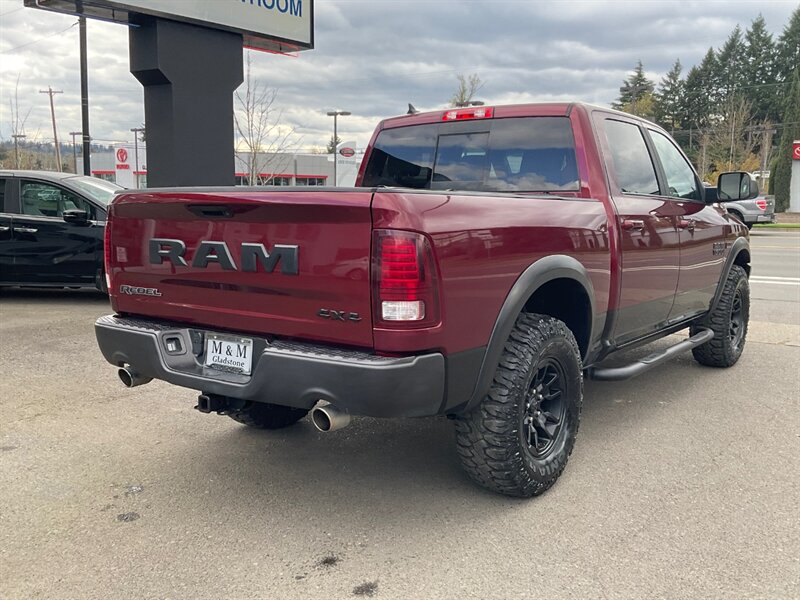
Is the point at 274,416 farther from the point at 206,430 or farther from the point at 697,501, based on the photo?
the point at 697,501

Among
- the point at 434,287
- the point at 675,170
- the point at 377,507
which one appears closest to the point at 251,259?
the point at 434,287

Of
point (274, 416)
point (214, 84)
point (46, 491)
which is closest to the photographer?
point (46, 491)

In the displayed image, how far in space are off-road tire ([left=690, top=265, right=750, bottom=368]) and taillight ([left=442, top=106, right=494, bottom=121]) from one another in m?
2.54

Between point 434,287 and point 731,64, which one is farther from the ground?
point 731,64

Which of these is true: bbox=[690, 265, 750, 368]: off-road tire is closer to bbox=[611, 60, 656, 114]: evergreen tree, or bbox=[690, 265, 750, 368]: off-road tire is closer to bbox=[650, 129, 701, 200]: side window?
bbox=[650, 129, 701, 200]: side window

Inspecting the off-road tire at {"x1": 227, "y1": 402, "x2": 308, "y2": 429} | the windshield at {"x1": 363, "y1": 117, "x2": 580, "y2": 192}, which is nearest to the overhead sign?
the windshield at {"x1": 363, "y1": 117, "x2": 580, "y2": 192}

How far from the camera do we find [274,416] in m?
4.18

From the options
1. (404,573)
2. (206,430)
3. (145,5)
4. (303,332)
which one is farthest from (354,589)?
(145,5)

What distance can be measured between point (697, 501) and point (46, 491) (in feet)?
10.3

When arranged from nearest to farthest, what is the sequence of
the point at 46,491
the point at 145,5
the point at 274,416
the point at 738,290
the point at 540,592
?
the point at 540,592 < the point at 46,491 < the point at 274,416 < the point at 738,290 < the point at 145,5

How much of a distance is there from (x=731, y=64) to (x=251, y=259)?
8873cm

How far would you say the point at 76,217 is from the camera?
824cm

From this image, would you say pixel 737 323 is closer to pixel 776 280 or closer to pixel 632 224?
pixel 632 224

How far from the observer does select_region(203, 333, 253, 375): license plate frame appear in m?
2.99
